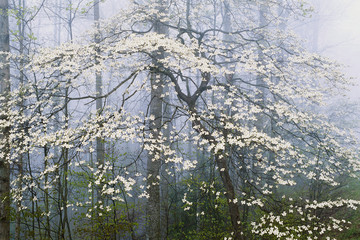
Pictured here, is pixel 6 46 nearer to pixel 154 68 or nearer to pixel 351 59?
pixel 154 68

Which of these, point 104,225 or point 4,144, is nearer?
point 4,144

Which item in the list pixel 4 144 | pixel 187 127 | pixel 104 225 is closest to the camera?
pixel 4 144

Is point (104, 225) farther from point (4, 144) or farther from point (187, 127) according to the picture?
point (187, 127)

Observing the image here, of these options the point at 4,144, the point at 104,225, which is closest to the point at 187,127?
the point at 104,225

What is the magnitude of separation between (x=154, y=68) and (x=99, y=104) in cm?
460

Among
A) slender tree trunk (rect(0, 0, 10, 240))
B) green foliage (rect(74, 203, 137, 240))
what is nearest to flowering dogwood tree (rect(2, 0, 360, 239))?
green foliage (rect(74, 203, 137, 240))

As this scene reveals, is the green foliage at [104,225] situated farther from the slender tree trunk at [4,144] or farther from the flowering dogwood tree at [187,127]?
the slender tree trunk at [4,144]

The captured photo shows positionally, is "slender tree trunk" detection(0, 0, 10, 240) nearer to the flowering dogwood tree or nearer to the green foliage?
the flowering dogwood tree

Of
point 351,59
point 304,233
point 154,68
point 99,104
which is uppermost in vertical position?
point 351,59

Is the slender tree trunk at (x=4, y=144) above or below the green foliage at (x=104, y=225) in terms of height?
above

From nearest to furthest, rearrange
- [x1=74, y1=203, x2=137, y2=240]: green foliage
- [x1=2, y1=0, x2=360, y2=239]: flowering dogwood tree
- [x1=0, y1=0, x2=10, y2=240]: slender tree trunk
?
[x1=2, y1=0, x2=360, y2=239]: flowering dogwood tree < [x1=74, y1=203, x2=137, y2=240]: green foliage < [x1=0, y1=0, x2=10, y2=240]: slender tree trunk

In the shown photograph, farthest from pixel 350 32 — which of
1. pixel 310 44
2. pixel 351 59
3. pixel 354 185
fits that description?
pixel 354 185

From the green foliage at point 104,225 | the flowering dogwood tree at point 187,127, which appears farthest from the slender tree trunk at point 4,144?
the green foliage at point 104,225

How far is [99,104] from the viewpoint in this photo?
952 centimetres
